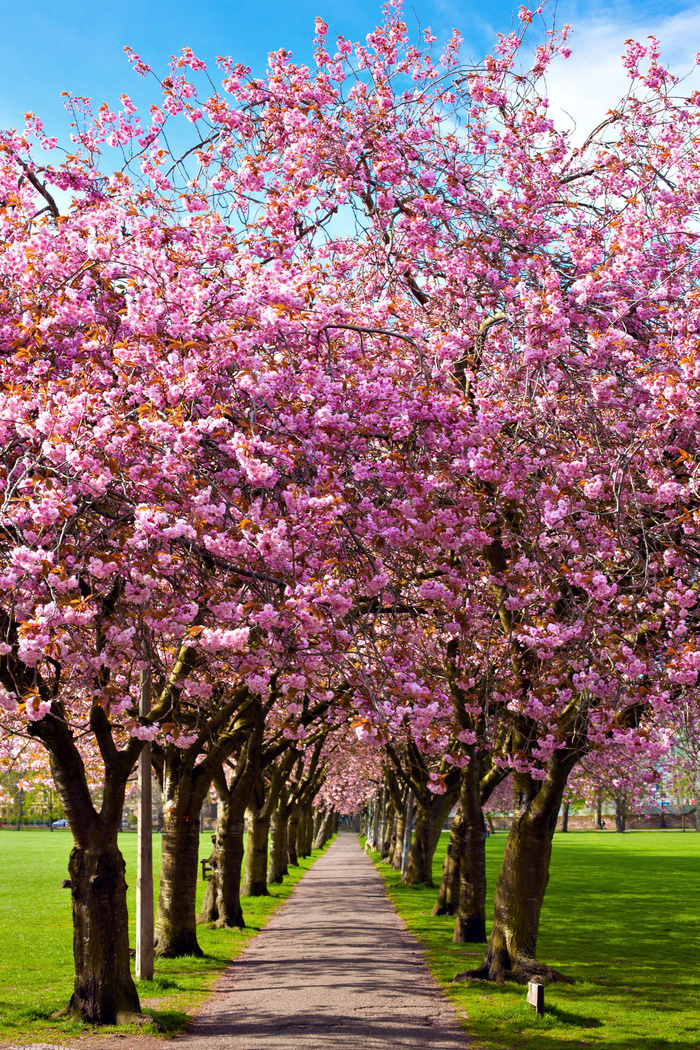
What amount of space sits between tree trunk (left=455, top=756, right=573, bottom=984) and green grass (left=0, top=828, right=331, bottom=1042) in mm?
3942

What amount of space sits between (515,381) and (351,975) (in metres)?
9.24

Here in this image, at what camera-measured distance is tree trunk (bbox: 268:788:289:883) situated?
102ft

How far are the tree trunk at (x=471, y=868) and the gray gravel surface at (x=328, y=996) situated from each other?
1.05 metres

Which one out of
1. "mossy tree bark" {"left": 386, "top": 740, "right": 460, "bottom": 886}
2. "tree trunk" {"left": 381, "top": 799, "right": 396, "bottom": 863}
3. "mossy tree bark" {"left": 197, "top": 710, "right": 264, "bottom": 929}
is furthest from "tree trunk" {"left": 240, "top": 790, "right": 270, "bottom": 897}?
"tree trunk" {"left": 381, "top": 799, "right": 396, "bottom": 863}

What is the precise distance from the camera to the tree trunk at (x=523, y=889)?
39.8ft

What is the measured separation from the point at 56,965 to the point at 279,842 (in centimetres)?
1745

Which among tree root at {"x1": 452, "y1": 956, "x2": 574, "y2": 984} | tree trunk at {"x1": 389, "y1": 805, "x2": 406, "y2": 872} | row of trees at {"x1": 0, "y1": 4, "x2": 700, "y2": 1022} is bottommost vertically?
tree trunk at {"x1": 389, "y1": 805, "x2": 406, "y2": 872}

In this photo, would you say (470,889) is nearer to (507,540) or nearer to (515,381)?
(507,540)

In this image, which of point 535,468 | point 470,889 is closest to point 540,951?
point 470,889

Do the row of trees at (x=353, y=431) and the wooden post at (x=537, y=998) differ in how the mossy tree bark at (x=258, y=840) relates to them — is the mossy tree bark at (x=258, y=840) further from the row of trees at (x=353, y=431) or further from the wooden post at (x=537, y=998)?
the wooden post at (x=537, y=998)

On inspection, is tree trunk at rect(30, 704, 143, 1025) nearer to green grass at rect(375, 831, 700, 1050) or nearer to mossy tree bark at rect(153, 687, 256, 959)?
mossy tree bark at rect(153, 687, 256, 959)

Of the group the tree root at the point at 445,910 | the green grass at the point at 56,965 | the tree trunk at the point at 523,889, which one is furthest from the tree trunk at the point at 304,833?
the tree trunk at the point at 523,889

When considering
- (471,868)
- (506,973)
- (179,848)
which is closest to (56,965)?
(179,848)

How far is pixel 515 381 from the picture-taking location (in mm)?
9219
